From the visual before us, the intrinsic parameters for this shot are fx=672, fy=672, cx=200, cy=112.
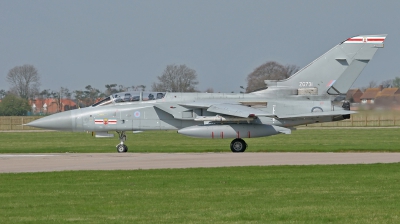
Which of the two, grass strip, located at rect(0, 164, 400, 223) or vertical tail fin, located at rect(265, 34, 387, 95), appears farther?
vertical tail fin, located at rect(265, 34, 387, 95)

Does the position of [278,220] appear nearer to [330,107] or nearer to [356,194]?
[356,194]

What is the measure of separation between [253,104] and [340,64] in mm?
4158

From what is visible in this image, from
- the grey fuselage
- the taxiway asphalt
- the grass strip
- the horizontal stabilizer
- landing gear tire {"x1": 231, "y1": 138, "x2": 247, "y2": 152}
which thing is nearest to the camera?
the grass strip

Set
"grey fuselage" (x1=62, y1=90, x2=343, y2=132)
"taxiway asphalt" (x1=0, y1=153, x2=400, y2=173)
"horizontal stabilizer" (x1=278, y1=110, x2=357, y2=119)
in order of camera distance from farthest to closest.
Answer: "grey fuselage" (x1=62, y1=90, x2=343, y2=132) → "horizontal stabilizer" (x1=278, y1=110, x2=357, y2=119) → "taxiway asphalt" (x1=0, y1=153, x2=400, y2=173)

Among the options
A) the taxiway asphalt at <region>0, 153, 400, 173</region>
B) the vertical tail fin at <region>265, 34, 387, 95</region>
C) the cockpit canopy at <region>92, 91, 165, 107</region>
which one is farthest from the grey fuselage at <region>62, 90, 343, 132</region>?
the taxiway asphalt at <region>0, 153, 400, 173</region>

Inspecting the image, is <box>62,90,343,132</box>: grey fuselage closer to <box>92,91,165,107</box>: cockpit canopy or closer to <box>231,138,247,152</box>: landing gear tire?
<box>92,91,165,107</box>: cockpit canopy

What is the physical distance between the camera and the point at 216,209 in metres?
12.0

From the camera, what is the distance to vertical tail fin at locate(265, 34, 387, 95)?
2906cm

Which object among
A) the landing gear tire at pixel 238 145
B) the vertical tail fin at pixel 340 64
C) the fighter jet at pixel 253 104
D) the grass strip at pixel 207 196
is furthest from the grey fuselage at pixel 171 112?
the grass strip at pixel 207 196

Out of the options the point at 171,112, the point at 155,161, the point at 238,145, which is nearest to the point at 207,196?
the point at 155,161

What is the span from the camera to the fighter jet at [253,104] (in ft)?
93.7

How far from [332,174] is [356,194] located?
3.84m

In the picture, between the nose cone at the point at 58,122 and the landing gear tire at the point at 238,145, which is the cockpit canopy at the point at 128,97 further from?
the landing gear tire at the point at 238,145

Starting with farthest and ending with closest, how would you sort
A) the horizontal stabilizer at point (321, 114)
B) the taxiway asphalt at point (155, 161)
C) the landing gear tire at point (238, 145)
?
the landing gear tire at point (238, 145), the horizontal stabilizer at point (321, 114), the taxiway asphalt at point (155, 161)
